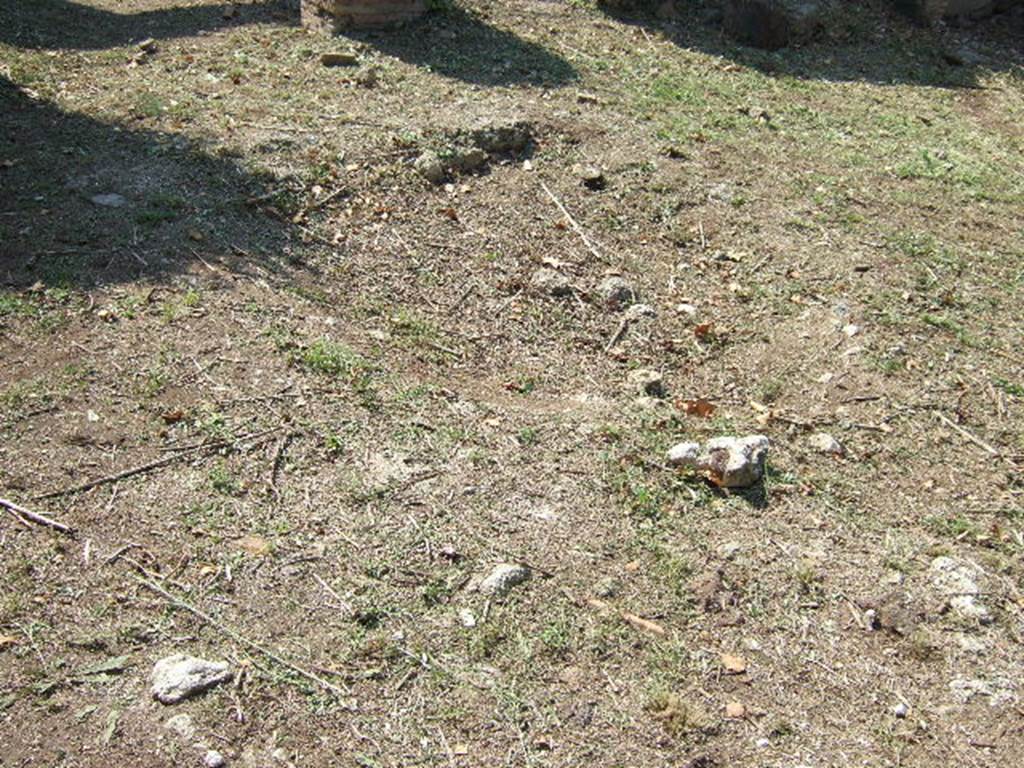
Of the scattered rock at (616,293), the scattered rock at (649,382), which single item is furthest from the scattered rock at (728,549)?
the scattered rock at (616,293)

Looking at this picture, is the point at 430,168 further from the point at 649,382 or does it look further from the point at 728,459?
the point at 728,459

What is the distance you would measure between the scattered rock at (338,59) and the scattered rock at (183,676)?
16.0 feet

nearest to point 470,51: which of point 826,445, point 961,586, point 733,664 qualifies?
point 826,445

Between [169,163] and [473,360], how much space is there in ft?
6.62

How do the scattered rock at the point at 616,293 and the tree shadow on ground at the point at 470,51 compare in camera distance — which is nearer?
the scattered rock at the point at 616,293

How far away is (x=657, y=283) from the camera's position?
5609 mm

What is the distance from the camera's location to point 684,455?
428 centimetres

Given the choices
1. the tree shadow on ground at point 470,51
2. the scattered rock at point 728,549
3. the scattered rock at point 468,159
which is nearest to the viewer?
the scattered rock at point 728,549

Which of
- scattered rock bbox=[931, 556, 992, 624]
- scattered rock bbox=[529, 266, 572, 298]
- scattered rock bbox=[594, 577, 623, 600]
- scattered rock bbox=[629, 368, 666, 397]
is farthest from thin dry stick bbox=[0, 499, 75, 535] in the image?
scattered rock bbox=[931, 556, 992, 624]

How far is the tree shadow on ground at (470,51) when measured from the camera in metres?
7.39

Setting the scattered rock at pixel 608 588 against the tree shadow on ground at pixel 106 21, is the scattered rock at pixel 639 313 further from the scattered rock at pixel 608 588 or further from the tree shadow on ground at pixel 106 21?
the tree shadow on ground at pixel 106 21

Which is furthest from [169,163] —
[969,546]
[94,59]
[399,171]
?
[969,546]

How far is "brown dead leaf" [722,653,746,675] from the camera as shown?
3.48 m

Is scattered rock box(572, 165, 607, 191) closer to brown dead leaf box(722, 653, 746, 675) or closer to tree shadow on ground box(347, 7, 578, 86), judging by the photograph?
tree shadow on ground box(347, 7, 578, 86)
